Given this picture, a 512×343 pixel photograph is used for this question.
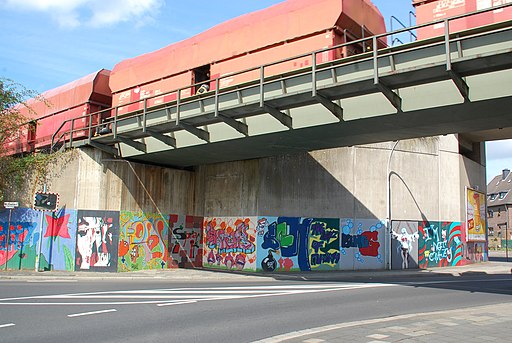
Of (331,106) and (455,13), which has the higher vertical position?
(455,13)

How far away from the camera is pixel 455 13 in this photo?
12.0 metres

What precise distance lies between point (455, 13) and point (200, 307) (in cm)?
987

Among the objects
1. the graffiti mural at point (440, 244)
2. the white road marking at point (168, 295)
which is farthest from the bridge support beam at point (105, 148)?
the graffiti mural at point (440, 244)

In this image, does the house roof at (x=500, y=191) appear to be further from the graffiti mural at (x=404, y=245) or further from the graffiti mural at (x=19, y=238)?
the graffiti mural at (x=19, y=238)

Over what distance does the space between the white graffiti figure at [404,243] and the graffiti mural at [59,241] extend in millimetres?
16589

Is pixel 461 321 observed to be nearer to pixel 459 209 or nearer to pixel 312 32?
pixel 312 32

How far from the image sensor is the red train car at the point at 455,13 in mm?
11312

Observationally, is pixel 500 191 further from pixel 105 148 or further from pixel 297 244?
pixel 105 148

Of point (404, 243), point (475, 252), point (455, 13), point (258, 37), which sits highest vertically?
point (258, 37)

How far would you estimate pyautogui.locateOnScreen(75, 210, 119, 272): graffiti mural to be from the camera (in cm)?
2020

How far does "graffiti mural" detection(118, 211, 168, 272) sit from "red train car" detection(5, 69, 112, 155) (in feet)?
15.7

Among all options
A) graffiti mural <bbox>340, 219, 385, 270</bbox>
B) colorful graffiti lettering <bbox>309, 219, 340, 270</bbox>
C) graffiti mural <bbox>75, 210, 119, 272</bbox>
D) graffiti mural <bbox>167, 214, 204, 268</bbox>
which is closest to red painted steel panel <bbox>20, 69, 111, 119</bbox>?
graffiti mural <bbox>75, 210, 119, 272</bbox>

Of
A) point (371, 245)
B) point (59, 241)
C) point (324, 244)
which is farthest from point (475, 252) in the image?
point (59, 241)

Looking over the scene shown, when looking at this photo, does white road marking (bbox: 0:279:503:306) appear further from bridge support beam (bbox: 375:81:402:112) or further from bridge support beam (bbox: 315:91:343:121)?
bridge support beam (bbox: 375:81:402:112)
